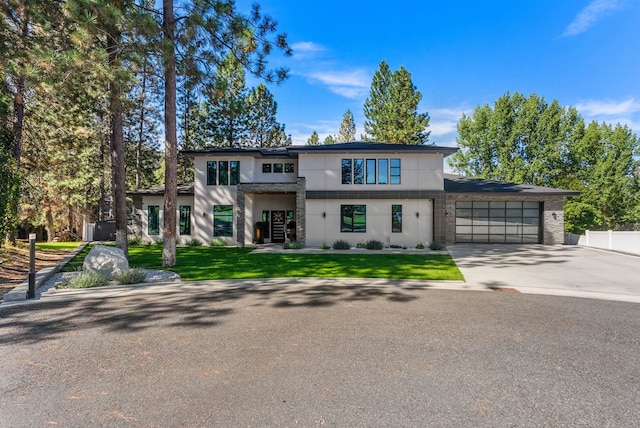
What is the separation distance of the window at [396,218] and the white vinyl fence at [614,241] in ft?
34.8

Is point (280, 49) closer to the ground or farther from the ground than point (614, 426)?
farther from the ground

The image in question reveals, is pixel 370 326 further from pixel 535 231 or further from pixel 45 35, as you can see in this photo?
pixel 535 231

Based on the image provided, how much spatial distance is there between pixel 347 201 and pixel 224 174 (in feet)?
26.0

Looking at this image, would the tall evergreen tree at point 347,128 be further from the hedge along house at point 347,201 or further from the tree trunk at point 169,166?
the tree trunk at point 169,166

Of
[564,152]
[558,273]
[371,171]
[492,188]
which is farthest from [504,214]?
[564,152]

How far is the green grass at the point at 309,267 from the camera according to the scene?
9.80 metres

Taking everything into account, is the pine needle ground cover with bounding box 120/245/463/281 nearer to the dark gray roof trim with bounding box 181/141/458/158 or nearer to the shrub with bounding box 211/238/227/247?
the shrub with bounding box 211/238/227/247

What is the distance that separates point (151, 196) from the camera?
21812mm

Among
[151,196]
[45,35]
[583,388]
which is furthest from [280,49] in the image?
[151,196]

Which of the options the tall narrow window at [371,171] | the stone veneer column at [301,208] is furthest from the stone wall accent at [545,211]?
the stone veneer column at [301,208]

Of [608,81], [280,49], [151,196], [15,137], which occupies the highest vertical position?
[608,81]

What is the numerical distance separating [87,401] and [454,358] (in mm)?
3986

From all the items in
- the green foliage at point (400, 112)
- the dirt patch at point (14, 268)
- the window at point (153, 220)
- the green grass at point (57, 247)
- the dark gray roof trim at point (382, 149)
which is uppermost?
the green foliage at point (400, 112)

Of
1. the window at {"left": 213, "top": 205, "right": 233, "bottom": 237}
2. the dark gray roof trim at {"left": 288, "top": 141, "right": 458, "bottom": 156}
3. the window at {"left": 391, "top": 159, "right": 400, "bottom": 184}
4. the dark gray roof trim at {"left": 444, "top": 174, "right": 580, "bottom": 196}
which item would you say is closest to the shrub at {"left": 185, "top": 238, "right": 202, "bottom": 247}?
the window at {"left": 213, "top": 205, "right": 233, "bottom": 237}
